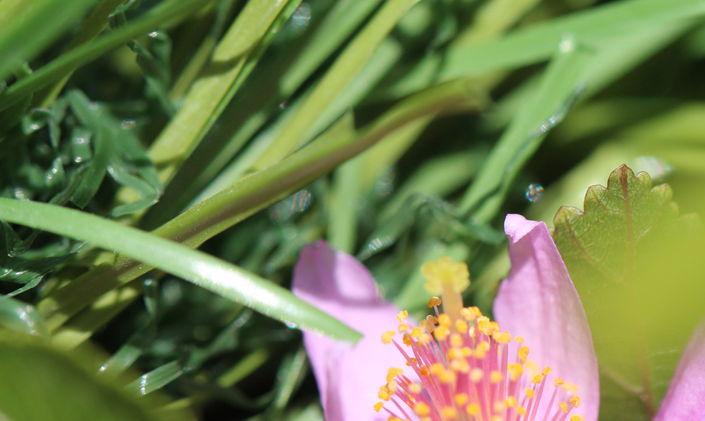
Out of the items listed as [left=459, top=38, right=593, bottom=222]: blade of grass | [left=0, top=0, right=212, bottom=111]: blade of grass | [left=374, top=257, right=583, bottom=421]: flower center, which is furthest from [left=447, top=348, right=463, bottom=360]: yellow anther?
[left=0, top=0, right=212, bottom=111]: blade of grass

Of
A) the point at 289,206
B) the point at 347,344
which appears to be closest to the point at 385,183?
the point at 289,206

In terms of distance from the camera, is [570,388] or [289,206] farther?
[289,206]

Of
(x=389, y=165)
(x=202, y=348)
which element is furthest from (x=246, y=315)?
(x=389, y=165)

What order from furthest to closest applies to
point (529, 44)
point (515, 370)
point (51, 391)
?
point (529, 44)
point (515, 370)
point (51, 391)

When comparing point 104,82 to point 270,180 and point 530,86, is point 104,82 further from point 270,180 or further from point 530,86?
point 530,86

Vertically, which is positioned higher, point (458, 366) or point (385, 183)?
point (385, 183)

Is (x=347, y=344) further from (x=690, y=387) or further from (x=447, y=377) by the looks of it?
(x=690, y=387)

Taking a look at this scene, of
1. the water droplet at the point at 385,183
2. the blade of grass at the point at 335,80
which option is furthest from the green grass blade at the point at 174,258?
the water droplet at the point at 385,183
